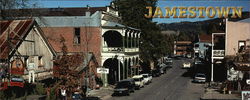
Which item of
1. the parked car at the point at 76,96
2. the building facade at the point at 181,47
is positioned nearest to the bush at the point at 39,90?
the parked car at the point at 76,96

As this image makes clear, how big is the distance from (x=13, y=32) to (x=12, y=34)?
0.51 feet

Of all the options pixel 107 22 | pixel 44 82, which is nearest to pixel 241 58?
pixel 107 22

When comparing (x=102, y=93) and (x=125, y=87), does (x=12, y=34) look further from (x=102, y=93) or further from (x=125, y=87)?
(x=125, y=87)

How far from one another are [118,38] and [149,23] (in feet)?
42.0

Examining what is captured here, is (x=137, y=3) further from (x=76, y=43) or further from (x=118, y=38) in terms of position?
(x=76, y=43)

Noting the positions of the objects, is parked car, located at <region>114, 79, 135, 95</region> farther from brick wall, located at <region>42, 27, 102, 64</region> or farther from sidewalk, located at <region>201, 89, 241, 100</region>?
sidewalk, located at <region>201, 89, 241, 100</region>

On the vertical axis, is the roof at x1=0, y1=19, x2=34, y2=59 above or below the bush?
above

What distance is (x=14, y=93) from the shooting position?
904 inches

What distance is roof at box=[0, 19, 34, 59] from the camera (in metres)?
22.1

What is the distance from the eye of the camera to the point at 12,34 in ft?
78.8

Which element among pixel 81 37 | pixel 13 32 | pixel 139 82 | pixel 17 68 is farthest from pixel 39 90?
pixel 139 82

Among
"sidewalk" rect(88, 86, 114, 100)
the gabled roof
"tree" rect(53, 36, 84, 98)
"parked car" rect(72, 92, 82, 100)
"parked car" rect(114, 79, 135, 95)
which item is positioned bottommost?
"sidewalk" rect(88, 86, 114, 100)

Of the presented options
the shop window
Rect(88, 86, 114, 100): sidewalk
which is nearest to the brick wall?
Rect(88, 86, 114, 100): sidewalk

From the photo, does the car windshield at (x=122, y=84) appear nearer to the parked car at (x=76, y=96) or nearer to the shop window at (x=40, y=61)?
the shop window at (x=40, y=61)
